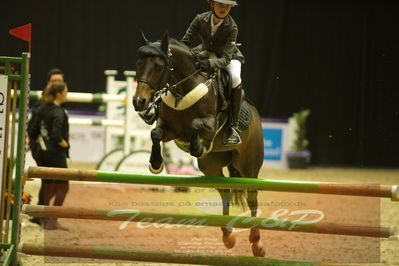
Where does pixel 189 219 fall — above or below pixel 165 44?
below

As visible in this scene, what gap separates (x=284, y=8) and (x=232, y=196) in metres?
10.1

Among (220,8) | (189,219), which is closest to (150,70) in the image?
(220,8)

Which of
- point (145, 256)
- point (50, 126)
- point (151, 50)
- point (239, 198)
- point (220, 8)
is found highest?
point (220, 8)

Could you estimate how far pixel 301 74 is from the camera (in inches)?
587

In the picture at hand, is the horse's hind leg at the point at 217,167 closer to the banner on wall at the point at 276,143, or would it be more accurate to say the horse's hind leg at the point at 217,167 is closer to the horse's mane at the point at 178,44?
the horse's mane at the point at 178,44

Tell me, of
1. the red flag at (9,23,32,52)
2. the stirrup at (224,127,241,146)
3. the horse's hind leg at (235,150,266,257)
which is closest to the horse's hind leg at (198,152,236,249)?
the horse's hind leg at (235,150,266,257)

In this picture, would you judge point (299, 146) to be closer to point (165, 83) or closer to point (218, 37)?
point (218, 37)

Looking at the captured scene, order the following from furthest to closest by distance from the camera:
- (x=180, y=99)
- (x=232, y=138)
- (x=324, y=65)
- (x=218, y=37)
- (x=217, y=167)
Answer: (x=324, y=65) < (x=217, y=167) < (x=232, y=138) < (x=218, y=37) < (x=180, y=99)

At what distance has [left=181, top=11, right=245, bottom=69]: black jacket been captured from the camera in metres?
4.64

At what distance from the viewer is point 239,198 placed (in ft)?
17.9

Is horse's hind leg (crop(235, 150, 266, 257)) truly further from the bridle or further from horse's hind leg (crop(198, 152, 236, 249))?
the bridle

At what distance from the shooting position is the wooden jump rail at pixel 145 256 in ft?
13.5

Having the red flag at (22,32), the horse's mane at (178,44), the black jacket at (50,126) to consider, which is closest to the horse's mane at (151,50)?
the horse's mane at (178,44)

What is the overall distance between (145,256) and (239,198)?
1551mm
